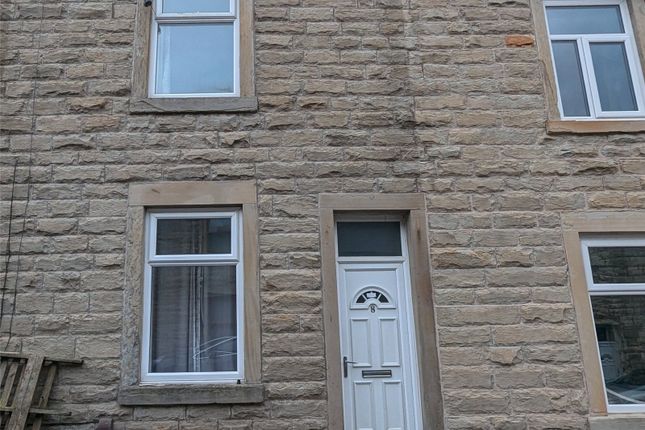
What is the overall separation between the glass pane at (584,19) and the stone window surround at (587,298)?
2.13m

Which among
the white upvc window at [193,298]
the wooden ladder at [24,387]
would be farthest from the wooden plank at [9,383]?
the white upvc window at [193,298]

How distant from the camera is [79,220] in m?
6.18

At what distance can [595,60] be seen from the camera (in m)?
7.03

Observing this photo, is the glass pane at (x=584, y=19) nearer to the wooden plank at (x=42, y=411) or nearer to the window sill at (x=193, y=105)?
the window sill at (x=193, y=105)

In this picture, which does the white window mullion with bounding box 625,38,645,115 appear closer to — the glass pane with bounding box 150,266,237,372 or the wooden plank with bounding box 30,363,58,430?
the glass pane with bounding box 150,266,237,372

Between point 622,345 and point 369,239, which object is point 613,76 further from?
point 369,239

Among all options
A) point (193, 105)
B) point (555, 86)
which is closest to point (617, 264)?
point (555, 86)

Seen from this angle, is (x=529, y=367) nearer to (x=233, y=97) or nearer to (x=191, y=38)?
(x=233, y=97)

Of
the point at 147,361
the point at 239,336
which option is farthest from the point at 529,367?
the point at 147,361

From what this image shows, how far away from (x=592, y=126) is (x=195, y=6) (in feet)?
14.0

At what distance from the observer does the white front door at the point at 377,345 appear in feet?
19.5

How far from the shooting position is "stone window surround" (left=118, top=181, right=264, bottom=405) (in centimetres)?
571

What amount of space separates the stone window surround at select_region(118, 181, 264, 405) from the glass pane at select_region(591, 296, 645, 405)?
3.14 m

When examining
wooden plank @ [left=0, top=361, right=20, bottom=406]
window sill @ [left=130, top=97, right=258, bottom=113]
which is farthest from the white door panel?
wooden plank @ [left=0, top=361, right=20, bottom=406]
